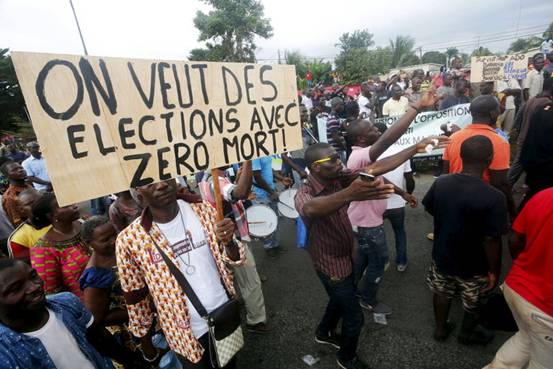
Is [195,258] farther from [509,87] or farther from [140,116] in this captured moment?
[509,87]

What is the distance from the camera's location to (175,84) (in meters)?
1.62

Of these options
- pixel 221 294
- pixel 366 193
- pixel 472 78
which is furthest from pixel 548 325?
pixel 472 78

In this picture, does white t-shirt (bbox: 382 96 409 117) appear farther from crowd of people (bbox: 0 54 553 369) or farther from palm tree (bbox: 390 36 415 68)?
palm tree (bbox: 390 36 415 68)

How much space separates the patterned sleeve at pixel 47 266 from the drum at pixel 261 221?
8.14 feet

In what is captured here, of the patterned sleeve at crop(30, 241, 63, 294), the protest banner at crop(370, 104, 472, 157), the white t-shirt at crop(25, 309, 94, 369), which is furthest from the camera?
the protest banner at crop(370, 104, 472, 157)

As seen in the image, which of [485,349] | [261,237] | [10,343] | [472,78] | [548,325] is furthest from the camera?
[472,78]

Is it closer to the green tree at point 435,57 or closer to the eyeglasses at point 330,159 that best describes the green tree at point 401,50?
the green tree at point 435,57

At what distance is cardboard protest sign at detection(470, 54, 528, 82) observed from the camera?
785 centimetres

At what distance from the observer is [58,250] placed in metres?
2.43

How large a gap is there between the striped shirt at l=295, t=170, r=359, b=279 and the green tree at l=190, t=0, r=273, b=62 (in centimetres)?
3119

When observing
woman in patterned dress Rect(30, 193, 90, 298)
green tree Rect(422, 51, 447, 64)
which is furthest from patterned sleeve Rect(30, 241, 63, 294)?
green tree Rect(422, 51, 447, 64)

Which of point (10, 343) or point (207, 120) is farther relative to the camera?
point (207, 120)

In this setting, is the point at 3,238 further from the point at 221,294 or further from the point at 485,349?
the point at 485,349

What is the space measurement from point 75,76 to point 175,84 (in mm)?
443
